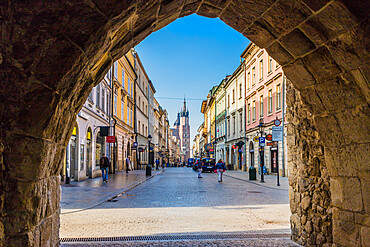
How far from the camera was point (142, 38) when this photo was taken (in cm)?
455

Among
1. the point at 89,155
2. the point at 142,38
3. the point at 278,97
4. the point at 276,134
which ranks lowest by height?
the point at 89,155

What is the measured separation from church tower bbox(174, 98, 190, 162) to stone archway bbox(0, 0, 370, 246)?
589ft

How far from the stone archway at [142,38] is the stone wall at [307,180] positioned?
0.06ft

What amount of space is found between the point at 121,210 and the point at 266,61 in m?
25.0

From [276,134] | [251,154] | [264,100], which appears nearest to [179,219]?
[276,134]

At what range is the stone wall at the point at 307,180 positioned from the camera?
5258 millimetres

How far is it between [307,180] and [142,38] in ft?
11.0

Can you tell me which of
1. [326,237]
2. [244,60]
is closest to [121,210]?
[326,237]

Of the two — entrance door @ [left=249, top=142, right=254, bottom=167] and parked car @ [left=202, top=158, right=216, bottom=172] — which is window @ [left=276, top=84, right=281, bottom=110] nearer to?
entrance door @ [left=249, top=142, right=254, bottom=167]

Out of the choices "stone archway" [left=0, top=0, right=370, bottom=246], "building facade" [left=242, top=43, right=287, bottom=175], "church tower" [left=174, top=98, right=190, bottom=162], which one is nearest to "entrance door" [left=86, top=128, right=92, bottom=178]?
"building facade" [left=242, top=43, right=287, bottom=175]

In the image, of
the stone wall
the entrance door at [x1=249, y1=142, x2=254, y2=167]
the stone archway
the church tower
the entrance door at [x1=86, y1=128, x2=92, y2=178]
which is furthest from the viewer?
the church tower

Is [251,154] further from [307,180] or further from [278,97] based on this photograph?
[307,180]

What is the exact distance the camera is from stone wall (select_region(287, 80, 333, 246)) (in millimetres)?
5258

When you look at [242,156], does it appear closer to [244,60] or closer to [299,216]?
[244,60]
